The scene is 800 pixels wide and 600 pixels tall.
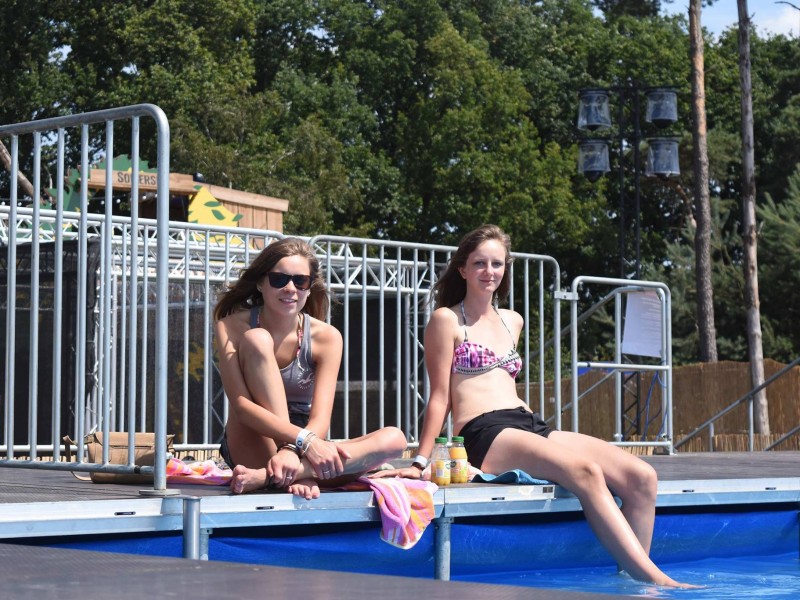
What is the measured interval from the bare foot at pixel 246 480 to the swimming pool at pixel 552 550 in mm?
140

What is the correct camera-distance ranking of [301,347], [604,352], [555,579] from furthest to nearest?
[604,352]
[555,579]
[301,347]

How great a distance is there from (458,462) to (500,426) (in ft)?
0.79

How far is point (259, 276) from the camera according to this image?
5000 millimetres

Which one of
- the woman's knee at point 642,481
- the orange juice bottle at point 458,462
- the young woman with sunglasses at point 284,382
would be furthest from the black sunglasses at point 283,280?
the woman's knee at point 642,481

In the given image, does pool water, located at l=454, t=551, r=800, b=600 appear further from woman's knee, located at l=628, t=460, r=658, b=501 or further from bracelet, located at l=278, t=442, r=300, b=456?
bracelet, located at l=278, t=442, r=300, b=456

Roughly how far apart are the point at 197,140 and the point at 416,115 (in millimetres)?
9720

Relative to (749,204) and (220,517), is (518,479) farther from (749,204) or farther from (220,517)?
(749,204)

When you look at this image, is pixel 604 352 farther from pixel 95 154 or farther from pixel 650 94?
pixel 650 94

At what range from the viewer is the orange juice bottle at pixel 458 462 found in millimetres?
5141

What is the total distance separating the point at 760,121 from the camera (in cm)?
3678

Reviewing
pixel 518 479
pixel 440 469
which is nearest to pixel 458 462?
pixel 440 469

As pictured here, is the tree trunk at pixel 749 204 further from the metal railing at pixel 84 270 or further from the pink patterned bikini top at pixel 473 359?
the metal railing at pixel 84 270

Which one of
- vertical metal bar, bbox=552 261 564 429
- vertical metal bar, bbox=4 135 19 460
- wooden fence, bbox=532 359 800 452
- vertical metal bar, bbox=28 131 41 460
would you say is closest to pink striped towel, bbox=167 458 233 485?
vertical metal bar, bbox=28 131 41 460

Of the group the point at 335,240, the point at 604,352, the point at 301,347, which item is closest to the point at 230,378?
the point at 301,347
